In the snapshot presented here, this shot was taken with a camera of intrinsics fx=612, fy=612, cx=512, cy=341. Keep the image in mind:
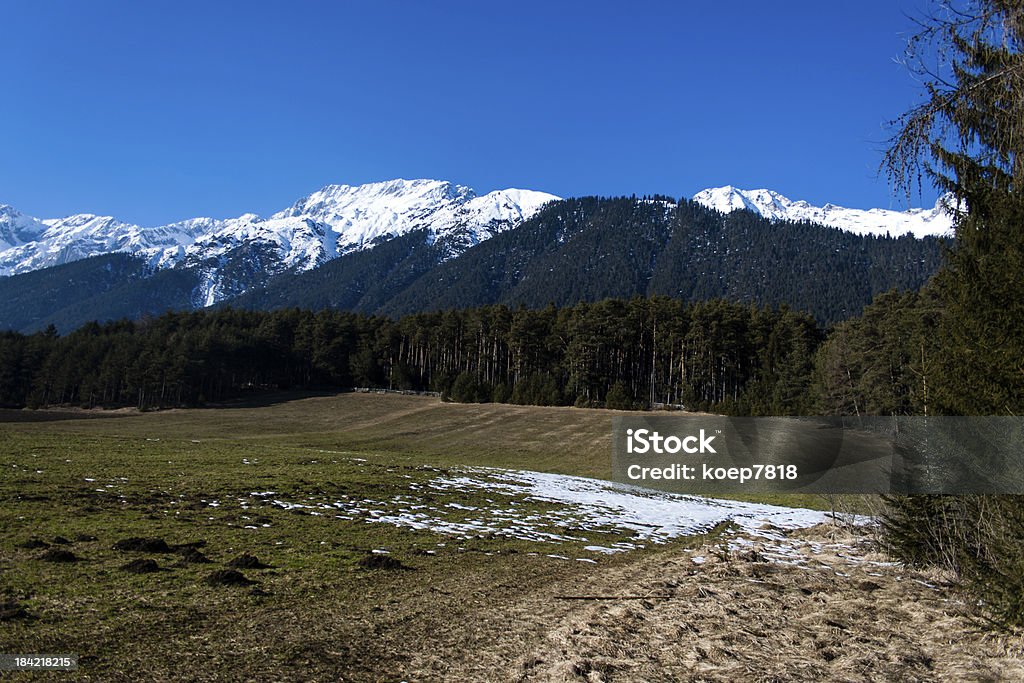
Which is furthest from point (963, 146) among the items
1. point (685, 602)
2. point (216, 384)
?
point (216, 384)

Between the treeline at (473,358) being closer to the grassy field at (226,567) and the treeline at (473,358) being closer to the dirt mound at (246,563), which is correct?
the grassy field at (226,567)

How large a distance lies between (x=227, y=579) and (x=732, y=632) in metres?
8.25

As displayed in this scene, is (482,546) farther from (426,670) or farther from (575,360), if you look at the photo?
(575,360)

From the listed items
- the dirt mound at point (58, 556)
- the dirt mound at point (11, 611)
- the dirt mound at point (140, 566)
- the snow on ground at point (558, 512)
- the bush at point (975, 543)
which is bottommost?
the snow on ground at point (558, 512)

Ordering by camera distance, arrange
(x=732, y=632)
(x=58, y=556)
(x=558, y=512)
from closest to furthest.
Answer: (x=732, y=632) → (x=58, y=556) → (x=558, y=512)

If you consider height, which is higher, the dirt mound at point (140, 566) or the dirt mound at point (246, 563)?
the dirt mound at point (140, 566)

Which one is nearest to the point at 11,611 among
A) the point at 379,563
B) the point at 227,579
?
the point at 227,579

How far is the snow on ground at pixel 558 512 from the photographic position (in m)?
18.0

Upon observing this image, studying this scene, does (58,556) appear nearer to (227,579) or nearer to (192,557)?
(192,557)

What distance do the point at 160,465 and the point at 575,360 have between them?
6935cm

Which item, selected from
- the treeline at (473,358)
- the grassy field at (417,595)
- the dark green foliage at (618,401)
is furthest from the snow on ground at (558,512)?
the dark green foliage at (618,401)

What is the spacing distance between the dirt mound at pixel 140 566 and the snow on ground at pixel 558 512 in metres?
7.12

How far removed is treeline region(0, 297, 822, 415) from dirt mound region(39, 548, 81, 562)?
63029 mm

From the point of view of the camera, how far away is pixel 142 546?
1240 cm
